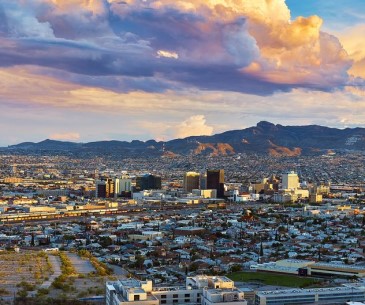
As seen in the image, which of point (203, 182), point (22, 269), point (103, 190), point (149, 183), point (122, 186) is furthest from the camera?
point (149, 183)

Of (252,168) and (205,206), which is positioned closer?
(205,206)

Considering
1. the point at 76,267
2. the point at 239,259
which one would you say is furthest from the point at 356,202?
the point at 76,267

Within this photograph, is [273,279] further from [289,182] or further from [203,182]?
[289,182]

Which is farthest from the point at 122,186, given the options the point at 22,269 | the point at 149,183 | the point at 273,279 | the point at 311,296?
the point at 311,296

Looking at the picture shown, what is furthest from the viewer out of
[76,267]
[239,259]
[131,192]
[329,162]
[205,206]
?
[329,162]

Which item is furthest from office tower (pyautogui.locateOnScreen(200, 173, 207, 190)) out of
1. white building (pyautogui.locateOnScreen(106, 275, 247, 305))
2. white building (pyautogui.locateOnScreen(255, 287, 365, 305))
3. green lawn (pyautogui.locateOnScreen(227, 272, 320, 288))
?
white building (pyautogui.locateOnScreen(106, 275, 247, 305))

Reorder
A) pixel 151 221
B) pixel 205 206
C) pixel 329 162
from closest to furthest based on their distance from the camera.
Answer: pixel 151 221
pixel 205 206
pixel 329 162

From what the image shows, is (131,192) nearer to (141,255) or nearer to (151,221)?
(151,221)
